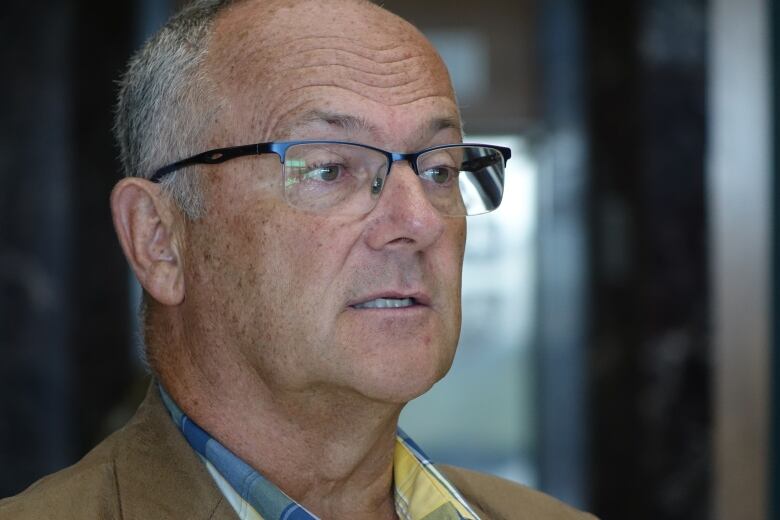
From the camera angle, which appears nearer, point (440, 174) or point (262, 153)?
point (262, 153)

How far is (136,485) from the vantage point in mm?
1829

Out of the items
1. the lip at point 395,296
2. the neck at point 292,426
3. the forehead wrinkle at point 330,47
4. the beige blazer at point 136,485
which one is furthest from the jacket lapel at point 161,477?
the forehead wrinkle at point 330,47

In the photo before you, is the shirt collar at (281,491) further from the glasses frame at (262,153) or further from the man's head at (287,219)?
the glasses frame at (262,153)

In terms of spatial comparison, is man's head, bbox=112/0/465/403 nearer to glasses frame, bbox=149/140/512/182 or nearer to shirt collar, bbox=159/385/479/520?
glasses frame, bbox=149/140/512/182

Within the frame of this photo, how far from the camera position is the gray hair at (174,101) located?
206 centimetres

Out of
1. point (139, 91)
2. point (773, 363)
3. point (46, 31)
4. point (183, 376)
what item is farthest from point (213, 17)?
point (773, 363)

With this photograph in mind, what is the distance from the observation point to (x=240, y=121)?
2.02m

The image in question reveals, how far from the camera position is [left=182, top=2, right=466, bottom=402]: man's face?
1.93 meters

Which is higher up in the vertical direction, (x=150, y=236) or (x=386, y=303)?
(x=150, y=236)

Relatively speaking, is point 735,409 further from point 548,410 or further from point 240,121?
point 240,121

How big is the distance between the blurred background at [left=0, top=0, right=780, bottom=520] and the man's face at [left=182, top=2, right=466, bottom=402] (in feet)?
8.59

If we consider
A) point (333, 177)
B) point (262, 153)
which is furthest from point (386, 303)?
point (262, 153)

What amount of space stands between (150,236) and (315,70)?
0.45m

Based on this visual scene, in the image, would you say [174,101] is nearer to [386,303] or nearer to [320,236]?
[320,236]
